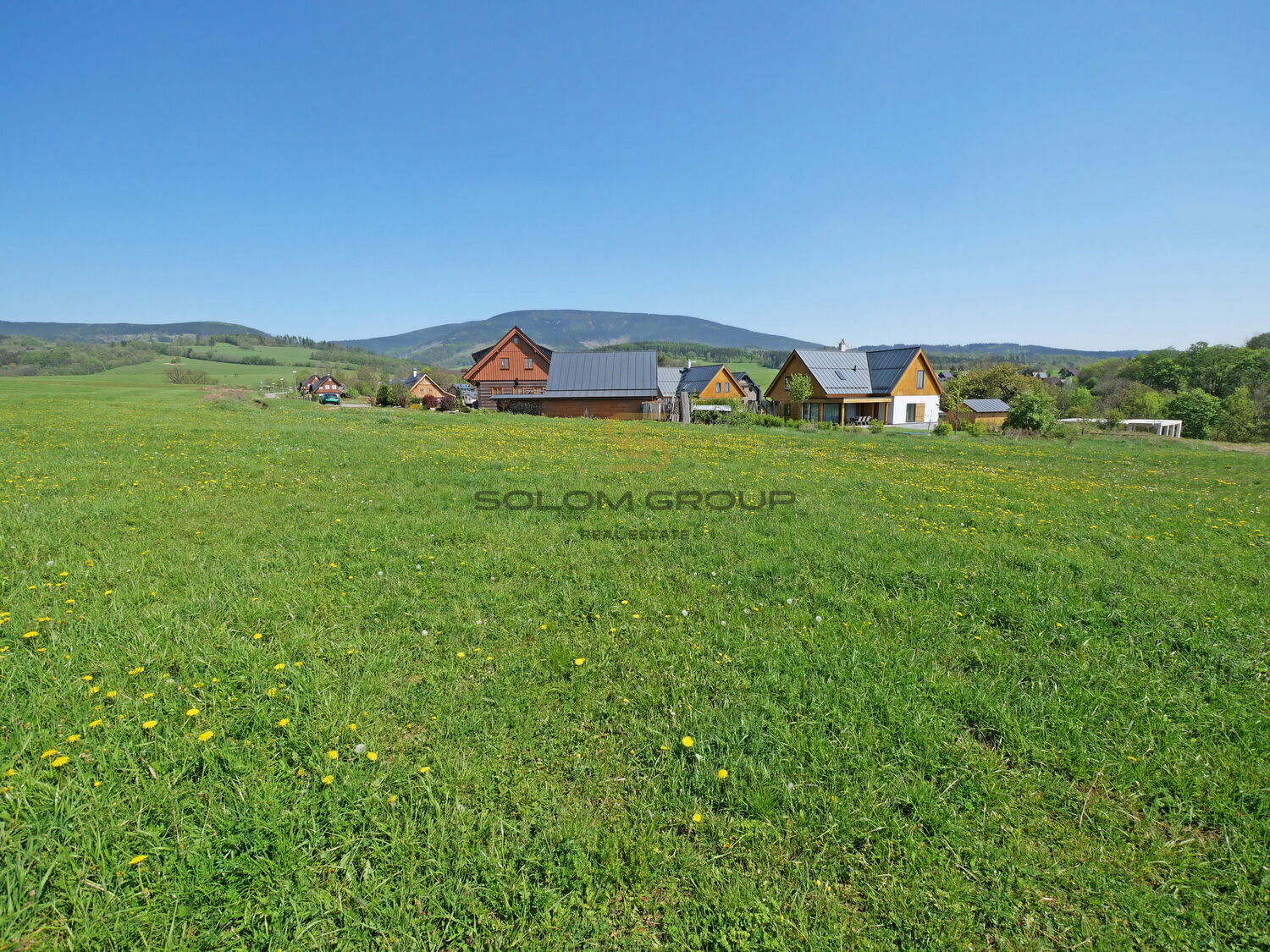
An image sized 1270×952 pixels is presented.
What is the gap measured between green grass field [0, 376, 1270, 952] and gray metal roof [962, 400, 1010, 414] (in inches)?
2491

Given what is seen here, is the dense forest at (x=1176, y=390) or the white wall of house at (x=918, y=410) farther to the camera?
the dense forest at (x=1176, y=390)

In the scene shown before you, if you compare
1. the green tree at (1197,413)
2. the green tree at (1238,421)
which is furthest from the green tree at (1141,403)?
the green tree at (1238,421)

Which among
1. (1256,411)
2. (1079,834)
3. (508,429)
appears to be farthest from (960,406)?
(1079,834)

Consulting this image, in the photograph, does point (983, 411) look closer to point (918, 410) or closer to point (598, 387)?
Answer: point (918, 410)

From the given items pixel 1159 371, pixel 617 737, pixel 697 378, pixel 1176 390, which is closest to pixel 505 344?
pixel 697 378

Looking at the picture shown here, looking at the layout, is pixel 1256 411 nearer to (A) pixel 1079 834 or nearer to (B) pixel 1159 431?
(B) pixel 1159 431

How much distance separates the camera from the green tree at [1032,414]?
3406cm

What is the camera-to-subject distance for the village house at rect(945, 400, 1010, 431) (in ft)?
186

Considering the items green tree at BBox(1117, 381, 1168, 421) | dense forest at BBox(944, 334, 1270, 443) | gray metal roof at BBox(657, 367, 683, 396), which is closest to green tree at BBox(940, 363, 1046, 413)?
dense forest at BBox(944, 334, 1270, 443)

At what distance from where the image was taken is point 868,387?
4834 centimetres

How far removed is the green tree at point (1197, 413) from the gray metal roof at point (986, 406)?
14.8 meters

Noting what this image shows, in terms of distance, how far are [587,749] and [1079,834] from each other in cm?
305

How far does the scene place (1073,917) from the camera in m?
2.67

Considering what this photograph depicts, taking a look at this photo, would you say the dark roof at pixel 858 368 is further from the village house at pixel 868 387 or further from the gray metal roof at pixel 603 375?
the gray metal roof at pixel 603 375
